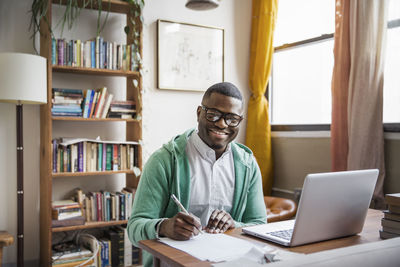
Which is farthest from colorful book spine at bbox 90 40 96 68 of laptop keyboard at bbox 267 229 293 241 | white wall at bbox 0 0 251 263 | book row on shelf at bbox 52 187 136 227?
laptop keyboard at bbox 267 229 293 241

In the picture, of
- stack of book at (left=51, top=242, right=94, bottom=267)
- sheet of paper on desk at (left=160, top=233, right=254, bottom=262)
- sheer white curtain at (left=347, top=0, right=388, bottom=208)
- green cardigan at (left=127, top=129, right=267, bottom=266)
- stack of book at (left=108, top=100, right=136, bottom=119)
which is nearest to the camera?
sheet of paper on desk at (left=160, top=233, right=254, bottom=262)

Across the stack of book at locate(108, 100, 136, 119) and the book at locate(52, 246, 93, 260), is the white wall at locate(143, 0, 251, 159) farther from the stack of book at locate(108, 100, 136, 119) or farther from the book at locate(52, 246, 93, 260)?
the book at locate(52, 246, 93, 260)

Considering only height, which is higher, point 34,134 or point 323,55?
point 323,55

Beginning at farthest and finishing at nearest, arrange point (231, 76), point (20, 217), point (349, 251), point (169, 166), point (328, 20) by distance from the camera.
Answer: point (231, 76)
point (328, 20)
point (20, 217)
point (169, 166)
point (349, 251)

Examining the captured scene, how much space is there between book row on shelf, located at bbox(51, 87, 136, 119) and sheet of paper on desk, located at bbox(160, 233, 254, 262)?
6.77ft

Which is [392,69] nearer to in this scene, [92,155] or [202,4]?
[202,4]

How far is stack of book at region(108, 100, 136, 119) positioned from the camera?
3.35m

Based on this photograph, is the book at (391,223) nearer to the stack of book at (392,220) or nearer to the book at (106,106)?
the stack of book at (392,220)

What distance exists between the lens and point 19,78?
9.25 ft

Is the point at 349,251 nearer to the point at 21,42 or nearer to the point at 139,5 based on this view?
the point at 139,5

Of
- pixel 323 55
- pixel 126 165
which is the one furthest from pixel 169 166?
pixel 323 55

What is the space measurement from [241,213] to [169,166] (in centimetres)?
41

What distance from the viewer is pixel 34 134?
338 cm

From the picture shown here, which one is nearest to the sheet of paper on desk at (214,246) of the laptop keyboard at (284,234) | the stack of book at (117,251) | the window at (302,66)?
the laptop keyboard at (284,234)
